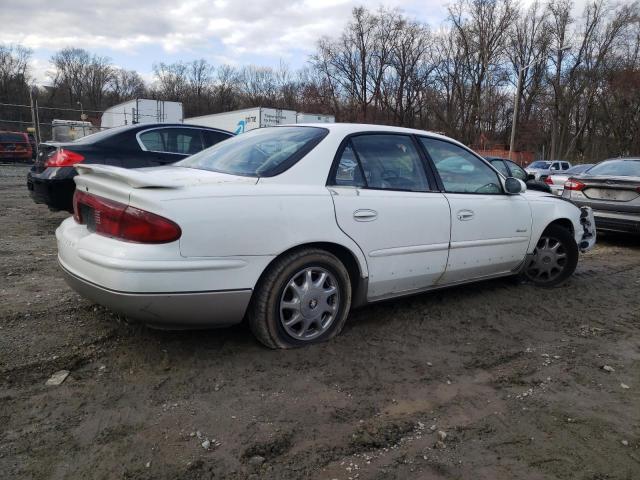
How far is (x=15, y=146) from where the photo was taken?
22047mm

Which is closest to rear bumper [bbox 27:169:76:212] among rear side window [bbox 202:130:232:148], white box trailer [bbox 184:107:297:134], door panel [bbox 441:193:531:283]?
rear side window [bbox 202:130:232:148]

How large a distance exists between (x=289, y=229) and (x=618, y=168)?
742 centimetres

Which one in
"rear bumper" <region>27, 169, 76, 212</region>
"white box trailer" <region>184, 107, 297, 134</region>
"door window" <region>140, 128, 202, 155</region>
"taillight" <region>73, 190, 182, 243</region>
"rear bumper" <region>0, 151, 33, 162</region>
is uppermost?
"white box trailer" <region>184, 107, 297, 134</region>

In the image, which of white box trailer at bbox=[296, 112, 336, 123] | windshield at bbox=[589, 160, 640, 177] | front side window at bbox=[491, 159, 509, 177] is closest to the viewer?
windshield at bbox=[589, 160, 640, 177]

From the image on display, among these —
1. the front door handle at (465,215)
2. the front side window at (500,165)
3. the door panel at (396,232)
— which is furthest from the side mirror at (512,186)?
the front side window at (500,165)

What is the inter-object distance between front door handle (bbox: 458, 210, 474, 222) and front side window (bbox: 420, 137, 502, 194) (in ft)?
0.62

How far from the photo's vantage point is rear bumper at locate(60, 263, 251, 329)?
2.61 meters

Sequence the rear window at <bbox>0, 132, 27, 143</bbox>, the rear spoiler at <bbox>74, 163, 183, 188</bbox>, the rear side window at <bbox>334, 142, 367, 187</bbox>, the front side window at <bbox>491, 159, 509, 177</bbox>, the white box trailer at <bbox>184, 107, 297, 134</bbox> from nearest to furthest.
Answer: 1. the rear spoiler at <bbox>74, 163, 183, 188</bbox>
2. the rear side window at <bbox>334, 142, 367, 187</bbox>
3. the front side window at <bbox>491, 159, 509, 177</bbox>
4. the rear window at <bbox>0, 132, 27, 143</bbox>
5. the white box trailer at <bbox>184, 107, 297, 134</bbox>

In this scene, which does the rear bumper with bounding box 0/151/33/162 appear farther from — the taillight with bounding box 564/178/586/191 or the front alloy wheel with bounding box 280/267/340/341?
the front alloy wheel with bounding box 280/267/340/341

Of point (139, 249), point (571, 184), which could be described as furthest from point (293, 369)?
point (571, 184)

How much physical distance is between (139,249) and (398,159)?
80.3 inches

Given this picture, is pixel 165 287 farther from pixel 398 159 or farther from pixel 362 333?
pixel 398 159

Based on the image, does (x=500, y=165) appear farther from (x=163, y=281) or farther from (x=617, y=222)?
(x=163, y=281)

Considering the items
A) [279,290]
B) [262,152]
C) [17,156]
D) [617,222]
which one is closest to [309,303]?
[279,290]
